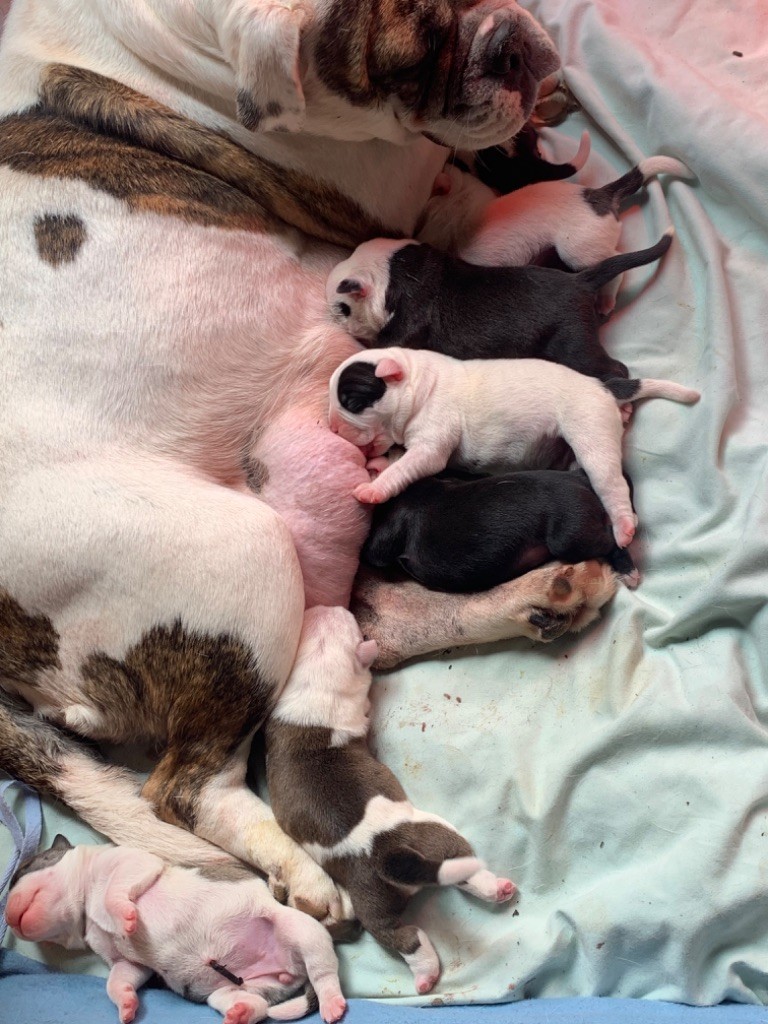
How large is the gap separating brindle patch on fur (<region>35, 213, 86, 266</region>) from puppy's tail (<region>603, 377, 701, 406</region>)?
113 cm

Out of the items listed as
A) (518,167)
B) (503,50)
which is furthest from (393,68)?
(518,167)

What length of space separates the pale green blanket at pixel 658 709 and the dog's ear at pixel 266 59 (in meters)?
0.95

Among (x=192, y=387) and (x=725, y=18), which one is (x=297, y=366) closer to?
(x=192, y=387)

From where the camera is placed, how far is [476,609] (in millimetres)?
1881

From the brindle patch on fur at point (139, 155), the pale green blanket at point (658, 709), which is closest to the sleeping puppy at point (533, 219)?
the pale green blanket at point (658, 709)

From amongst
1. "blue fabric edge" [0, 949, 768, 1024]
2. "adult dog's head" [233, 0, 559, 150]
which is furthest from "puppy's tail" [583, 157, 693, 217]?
"blue fabric edge" [0, 949, 768, 1024]

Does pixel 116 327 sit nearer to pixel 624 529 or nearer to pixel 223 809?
pixel 223 809

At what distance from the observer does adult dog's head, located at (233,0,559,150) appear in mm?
1564

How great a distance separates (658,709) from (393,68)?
1354mm

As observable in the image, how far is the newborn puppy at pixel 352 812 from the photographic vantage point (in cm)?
160

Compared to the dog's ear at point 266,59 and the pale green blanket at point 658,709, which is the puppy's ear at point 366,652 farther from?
the dog's ear at point 266,59

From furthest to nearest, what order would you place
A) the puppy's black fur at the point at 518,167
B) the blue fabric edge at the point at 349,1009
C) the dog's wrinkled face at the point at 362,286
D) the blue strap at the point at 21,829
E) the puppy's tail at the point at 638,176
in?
the puppy's black fur at the point at 518,167
the puppy's tail at the point at 638,176
the dog's wrinkled face at the point at 362,286
the blue strap at the point at 21,829
the blue fabric edge at the point at 349,1009

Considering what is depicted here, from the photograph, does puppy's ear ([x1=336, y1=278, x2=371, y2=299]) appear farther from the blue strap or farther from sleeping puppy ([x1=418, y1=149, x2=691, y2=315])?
the blue strap

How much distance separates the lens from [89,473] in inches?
65.2
